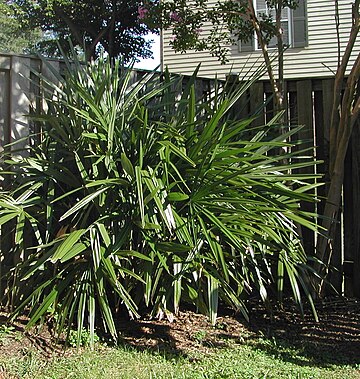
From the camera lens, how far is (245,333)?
411cm

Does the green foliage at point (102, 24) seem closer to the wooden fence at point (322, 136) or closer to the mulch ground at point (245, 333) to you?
the wooden fence at point (322, 136)

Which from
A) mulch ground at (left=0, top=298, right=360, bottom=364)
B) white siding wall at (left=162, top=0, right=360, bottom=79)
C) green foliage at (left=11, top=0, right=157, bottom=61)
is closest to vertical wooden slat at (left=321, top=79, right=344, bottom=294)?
mulch ground at (left=0, top=298, right=360, bottom=364)

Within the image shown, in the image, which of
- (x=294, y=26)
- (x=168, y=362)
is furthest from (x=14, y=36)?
(x=168, y=362)

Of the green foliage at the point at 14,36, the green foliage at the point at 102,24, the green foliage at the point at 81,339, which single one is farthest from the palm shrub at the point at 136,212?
the green foliage at the point at 14,36

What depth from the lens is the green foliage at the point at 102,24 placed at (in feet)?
68.7

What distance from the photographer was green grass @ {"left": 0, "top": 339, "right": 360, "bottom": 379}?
326cm

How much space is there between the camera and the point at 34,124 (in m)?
4.63

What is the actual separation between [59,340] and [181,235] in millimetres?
1047

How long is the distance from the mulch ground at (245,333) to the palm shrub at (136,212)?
162 mm

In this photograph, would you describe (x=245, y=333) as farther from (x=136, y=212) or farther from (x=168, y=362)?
(x=136, y=212)

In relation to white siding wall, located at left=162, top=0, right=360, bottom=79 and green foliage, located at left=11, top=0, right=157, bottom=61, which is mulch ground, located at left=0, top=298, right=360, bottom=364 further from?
green foliage, located at left=11, top=0, right=157, bottom=61

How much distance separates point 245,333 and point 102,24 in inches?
749

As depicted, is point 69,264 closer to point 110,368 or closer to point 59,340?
point 59,340

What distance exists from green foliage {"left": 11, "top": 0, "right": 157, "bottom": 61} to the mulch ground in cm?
1725
